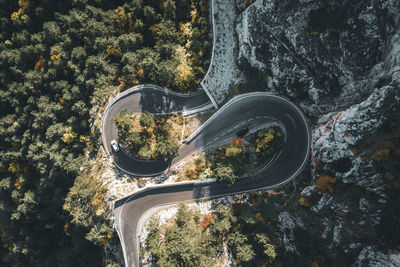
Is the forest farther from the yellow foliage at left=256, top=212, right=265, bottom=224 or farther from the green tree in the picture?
the yellow foliage at left=256, top=212, right=265, bottom=224

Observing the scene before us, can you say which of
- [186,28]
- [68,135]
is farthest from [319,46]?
[68,135]

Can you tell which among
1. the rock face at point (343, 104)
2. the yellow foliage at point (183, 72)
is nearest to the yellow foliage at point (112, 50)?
the yellow foliage at point (183, 72)

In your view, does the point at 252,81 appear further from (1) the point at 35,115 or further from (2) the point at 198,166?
(1) the point at 35,115

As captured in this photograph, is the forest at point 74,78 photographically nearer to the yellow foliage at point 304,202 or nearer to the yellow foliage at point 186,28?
the yellow foliage at point 186,28

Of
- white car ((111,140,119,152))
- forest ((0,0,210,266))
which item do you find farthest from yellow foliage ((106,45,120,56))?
white car ((111,140,119,152))

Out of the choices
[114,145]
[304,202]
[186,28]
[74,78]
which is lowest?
[304,202]

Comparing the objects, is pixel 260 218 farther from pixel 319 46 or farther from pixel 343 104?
pixel 319 46

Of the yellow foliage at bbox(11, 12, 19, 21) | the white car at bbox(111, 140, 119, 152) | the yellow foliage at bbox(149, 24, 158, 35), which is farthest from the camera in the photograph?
the yellow foliage at bbox(11, 12, 19, 21)
